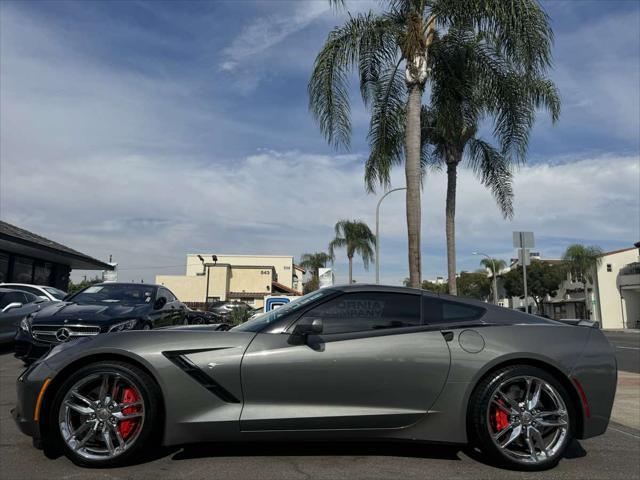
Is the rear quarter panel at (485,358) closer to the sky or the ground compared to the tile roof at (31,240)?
closer to the ground

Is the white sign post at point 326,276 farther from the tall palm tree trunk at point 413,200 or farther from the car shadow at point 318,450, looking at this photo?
the car shadow at point 318,450

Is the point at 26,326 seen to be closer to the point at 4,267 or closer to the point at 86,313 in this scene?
the point at 86,313

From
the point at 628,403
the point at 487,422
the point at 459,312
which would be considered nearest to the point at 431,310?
the point at 459,312

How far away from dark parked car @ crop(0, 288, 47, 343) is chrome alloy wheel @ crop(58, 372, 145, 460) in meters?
7.32

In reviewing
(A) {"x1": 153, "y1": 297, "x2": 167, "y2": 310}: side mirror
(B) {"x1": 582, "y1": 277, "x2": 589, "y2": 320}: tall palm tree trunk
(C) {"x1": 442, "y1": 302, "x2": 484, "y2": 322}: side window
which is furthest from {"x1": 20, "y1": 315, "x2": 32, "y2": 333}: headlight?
(B) {"x1": 582, "y1": 277, "x2": 589, "y2": 320}: tall palm tree trunk

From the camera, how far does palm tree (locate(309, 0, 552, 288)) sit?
1014cm

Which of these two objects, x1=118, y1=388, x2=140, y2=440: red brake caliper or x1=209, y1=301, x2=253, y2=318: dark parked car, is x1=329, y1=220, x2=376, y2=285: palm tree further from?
x1=118, y1=388, x2=140, y2=440: red brake caliper

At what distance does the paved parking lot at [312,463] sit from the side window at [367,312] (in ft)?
3.12

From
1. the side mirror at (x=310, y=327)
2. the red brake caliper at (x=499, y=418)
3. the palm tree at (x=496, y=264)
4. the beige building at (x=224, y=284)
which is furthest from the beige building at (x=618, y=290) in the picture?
the side mirror at (x=310, y=327)

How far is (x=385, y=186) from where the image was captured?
13578 millimetres

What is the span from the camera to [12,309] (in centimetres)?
1001

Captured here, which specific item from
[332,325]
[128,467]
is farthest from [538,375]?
[128,467]

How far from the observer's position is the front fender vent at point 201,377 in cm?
364

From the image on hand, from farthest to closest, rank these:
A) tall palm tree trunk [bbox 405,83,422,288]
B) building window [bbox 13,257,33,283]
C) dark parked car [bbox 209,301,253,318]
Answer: building window [bbox 13,257,33,283] < dark parked car [bbox 209,301,253,318] < tall palm tree trunk [bbox 405,83,422,288]
